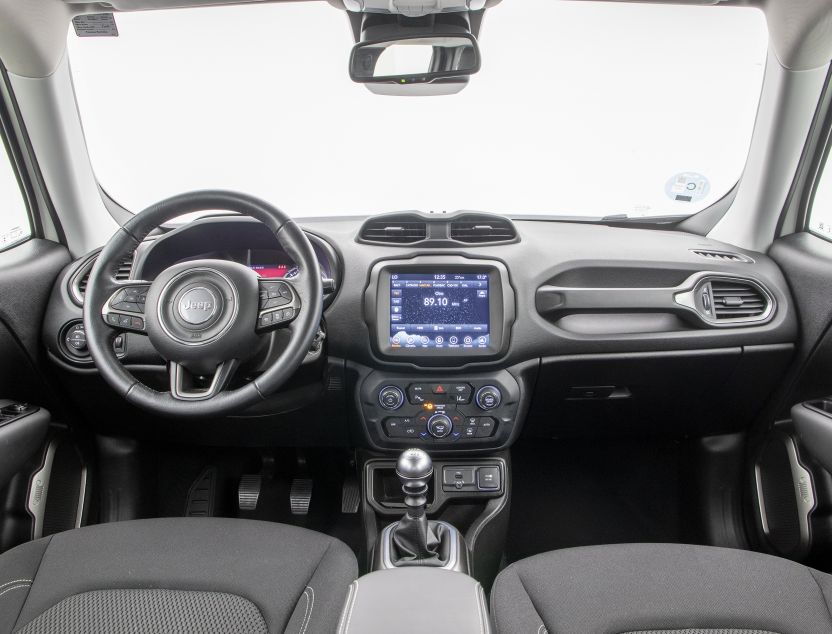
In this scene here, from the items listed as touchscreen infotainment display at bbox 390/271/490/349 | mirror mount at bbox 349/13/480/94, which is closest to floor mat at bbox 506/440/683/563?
touchscreen infotainment display at bbox 390/271/490/349

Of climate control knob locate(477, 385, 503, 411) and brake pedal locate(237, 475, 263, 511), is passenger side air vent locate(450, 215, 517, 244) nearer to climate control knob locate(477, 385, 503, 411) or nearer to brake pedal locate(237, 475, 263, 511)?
climate control knob locate(477, 385, 503, 411)

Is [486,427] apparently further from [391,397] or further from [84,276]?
[84,276]

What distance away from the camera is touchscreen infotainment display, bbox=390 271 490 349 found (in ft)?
5.73

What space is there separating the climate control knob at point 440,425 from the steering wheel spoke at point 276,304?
0.62m

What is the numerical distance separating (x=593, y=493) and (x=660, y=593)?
49.9 inches

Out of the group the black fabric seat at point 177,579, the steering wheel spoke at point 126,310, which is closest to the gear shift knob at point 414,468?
the black fabric seat at point 177,579

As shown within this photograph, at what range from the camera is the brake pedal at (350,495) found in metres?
2.35

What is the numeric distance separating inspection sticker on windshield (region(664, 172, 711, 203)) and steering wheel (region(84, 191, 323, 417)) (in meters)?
1.49

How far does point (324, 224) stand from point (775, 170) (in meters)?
1.51

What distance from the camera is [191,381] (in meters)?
1.45

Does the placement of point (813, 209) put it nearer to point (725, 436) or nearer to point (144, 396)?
point (725, 436)

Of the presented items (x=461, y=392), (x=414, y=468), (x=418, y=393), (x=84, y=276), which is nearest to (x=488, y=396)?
(x=461, y=392)

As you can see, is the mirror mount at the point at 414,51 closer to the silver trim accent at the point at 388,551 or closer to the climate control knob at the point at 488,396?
the climate control knob at the point at 488,396

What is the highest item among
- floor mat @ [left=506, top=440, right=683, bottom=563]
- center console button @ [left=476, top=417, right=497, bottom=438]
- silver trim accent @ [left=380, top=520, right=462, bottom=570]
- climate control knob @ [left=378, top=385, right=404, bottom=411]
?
climate control knob @ [left=378, top=385, right=404, bottom=411]
